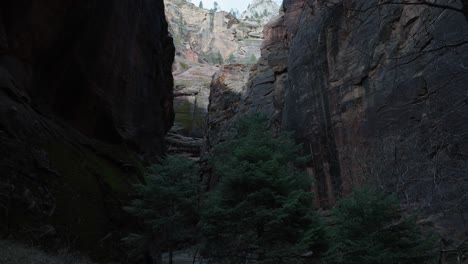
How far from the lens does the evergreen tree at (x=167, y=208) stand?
14.1m

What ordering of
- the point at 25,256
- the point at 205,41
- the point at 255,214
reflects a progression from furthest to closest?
the point at 205,41 < the point at 255,214 < the point at 25,256

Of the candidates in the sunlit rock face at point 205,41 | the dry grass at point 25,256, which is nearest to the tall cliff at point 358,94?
the dry grass at point 25,256

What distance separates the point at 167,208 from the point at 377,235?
306 inches

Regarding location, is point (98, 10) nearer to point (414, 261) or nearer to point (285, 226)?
point (285, 226)

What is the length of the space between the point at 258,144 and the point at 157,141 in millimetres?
11967

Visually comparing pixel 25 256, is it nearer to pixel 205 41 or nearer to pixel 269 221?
pixel 269 221

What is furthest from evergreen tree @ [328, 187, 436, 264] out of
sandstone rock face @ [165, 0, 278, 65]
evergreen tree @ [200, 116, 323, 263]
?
sandstone rock face @ [165, 0, 278, 65]

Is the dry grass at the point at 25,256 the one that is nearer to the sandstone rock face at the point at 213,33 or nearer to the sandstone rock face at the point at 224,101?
the sandstone rock face at the point at 224,101

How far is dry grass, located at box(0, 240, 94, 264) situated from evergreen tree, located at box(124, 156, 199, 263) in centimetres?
394

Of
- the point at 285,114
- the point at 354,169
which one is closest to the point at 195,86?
the point at 285,114

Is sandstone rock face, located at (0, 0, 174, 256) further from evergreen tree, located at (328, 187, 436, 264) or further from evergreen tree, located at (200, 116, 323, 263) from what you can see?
evergreen tree, located at (328, 187, 436, 264)

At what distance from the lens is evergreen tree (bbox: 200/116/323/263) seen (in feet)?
Answer: 38.4

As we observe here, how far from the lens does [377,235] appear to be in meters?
10.8

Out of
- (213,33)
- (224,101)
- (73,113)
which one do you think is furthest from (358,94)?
(213,33)
